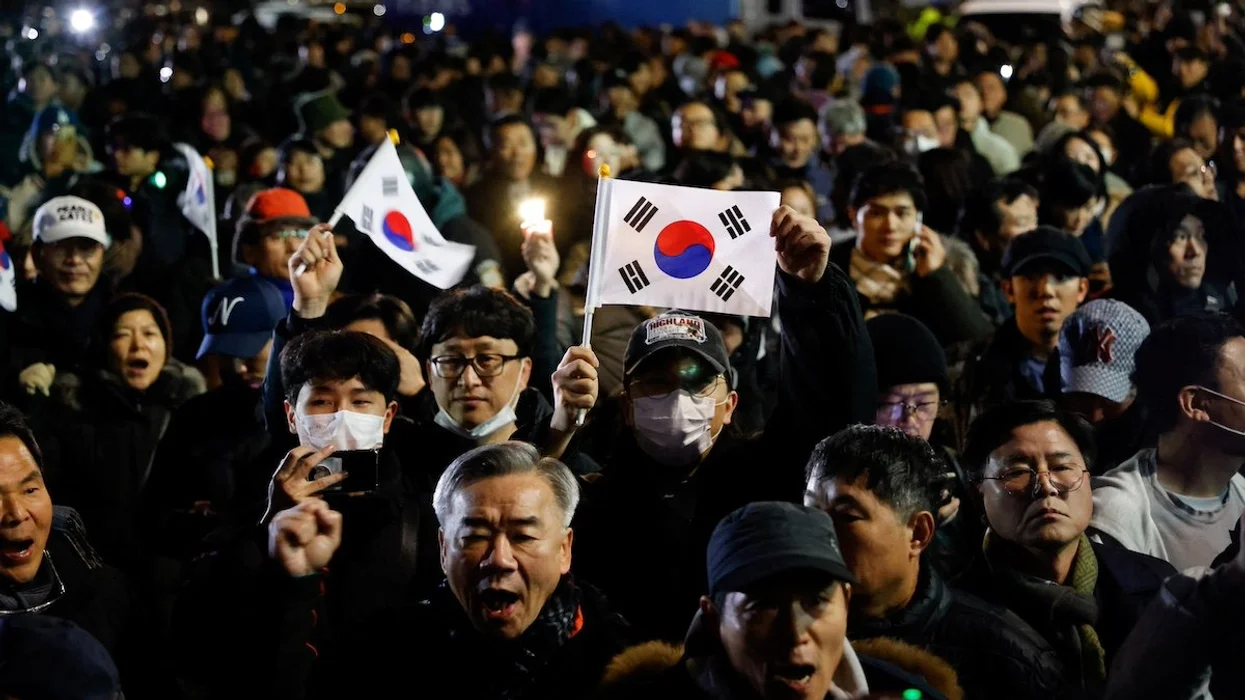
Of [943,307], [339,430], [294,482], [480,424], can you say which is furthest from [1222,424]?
[294,482]

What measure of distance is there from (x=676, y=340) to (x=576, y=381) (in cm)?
34

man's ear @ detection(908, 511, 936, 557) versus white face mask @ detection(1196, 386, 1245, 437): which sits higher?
white face mask @ detection(1196, 386, 1245, 437)

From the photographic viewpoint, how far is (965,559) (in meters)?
4.59

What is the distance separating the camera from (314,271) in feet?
17.3

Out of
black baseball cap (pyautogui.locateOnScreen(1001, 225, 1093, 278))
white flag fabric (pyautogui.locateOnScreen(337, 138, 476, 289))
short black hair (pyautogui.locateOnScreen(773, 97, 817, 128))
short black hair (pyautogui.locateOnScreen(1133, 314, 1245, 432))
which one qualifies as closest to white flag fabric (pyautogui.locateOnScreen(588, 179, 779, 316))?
short black hair (pyautogui.locateOnScreen(1133, 314, 1245, 432))

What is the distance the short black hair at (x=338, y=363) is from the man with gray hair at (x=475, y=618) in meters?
0.96

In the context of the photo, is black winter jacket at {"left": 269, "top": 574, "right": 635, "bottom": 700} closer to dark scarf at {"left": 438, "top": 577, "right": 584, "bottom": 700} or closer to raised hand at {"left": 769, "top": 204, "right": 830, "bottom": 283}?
dark scarf at {"left": 438, "top": 577, "right": 584, "bottom": 700}

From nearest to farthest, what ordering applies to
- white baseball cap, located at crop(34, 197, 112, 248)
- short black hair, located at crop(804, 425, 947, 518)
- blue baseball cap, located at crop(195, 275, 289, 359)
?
short black hair, located at crop(804, 425, 947, 518), blue baseball cap, located at crop(195, 275, 289, 359), white baseball cap, located at crop(34, 197, 112, 248)

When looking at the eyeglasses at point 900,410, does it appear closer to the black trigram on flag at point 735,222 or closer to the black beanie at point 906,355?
the black beanie at point 906,355

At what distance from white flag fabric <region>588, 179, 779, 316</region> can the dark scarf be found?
1018 millimetres

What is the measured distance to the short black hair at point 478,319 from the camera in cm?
499

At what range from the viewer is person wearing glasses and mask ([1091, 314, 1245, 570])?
14.8 ft

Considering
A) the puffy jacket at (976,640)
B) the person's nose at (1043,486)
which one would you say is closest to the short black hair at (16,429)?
the puffy jacket at (976,640)

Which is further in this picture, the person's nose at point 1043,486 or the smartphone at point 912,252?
the smartphone at point 912,252
